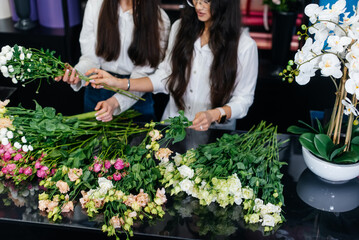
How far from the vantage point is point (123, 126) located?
1875 mm

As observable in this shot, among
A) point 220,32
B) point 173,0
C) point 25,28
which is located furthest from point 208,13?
point 25,28

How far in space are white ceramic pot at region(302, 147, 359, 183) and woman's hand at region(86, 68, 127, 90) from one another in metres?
0.95

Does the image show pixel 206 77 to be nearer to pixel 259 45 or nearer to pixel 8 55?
pixel 8 55

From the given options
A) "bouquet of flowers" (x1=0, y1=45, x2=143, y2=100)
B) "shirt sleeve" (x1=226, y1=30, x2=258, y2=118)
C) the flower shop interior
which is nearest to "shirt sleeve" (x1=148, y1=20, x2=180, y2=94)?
"shirt sleeve" (x1=226, y1=30, x2=258, y2=118)

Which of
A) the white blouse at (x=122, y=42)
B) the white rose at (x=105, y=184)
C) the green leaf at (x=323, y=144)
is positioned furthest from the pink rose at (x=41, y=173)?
the green leaf at (x=323, y=144)

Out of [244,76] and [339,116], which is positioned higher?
[339,116]

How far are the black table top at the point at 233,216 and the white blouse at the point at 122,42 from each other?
3.10ft

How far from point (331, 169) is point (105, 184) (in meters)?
0.76

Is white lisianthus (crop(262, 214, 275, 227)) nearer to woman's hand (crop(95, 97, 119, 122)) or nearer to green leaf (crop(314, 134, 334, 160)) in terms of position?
green leaf (crop(314, 134, 334, 160))

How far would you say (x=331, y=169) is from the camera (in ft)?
4.96

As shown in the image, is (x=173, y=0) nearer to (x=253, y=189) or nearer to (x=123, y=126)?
(x=123, y=126)

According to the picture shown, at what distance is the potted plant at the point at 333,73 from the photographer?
1.32 metres

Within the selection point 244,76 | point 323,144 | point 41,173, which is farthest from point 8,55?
point 323,144

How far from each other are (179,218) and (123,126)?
59 centimetres
